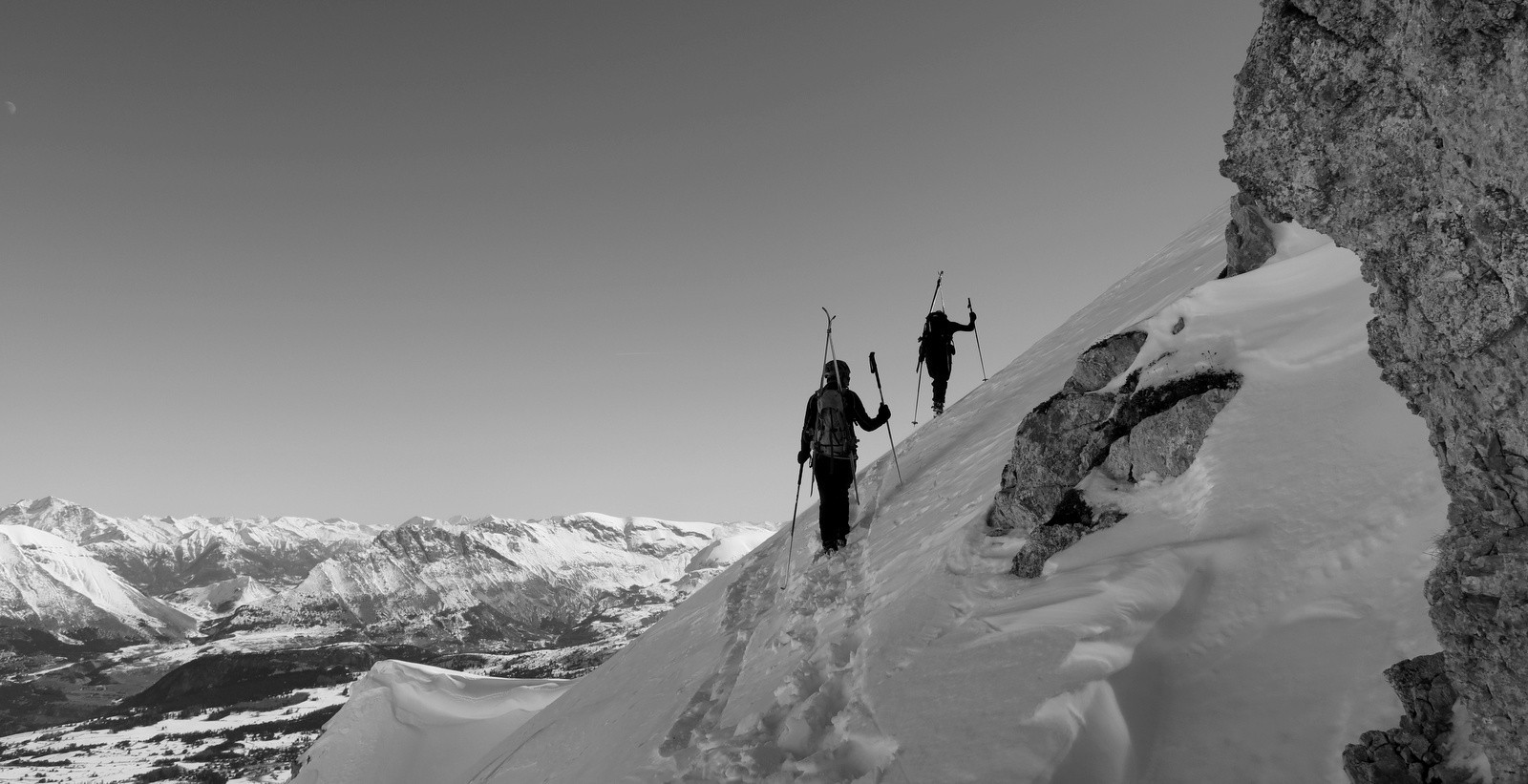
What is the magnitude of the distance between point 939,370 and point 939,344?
0.78m

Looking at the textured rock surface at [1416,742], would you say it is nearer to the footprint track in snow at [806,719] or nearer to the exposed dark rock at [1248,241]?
the footprint track in snow at [806,719]

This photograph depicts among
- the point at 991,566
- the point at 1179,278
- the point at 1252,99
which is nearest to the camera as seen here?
the point at 1252,99

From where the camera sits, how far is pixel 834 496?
12891 millimetres

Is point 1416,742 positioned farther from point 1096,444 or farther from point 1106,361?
point 1106,361

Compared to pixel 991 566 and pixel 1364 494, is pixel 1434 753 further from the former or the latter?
pixel 991 566

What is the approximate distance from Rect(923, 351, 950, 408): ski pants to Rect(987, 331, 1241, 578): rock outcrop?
8.86 meters

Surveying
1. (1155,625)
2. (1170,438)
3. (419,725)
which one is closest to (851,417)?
(1170,438)

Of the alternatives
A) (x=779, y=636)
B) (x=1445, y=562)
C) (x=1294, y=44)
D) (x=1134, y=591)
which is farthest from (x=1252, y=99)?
(x=779, y=636)

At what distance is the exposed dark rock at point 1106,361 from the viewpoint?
37.6 feet

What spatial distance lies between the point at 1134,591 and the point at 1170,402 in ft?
12.1

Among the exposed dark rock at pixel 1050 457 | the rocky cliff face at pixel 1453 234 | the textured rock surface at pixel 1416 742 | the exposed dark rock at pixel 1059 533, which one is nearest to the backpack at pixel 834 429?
the exposed dark rock at pixel 1050 457

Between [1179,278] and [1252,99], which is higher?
[1252,99]

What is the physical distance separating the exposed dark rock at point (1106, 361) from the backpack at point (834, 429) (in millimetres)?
3697

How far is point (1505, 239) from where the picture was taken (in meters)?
3.63
